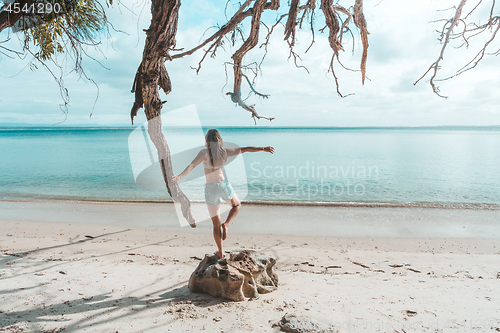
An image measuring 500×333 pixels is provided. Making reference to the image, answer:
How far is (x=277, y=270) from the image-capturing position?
4742 millimetres

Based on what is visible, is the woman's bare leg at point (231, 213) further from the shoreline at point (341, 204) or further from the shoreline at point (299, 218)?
the shoreline at point (341, 204)

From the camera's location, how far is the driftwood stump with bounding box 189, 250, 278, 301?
3363mm

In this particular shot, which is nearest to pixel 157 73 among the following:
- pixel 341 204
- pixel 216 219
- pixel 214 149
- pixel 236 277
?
pixel 214 149

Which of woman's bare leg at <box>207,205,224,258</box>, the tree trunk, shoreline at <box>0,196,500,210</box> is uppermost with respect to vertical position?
the tree trunk

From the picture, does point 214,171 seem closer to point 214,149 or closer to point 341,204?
point 214,149

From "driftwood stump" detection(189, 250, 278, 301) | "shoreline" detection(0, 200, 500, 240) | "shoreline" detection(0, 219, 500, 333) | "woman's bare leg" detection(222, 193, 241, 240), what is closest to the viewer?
"shoreline" detection(0, 219, 500, 333)

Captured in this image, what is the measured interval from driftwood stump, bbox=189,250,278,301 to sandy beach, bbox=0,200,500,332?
0.37 ft

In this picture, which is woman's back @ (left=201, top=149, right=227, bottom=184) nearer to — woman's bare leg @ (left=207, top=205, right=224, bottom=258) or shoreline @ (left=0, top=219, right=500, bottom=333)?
woman's bare leg @ (left=207, top=205, right=224, bottom=258)

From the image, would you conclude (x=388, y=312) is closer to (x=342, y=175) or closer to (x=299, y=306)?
(x=299, y=306)

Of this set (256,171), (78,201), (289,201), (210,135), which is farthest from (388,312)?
(256,171)

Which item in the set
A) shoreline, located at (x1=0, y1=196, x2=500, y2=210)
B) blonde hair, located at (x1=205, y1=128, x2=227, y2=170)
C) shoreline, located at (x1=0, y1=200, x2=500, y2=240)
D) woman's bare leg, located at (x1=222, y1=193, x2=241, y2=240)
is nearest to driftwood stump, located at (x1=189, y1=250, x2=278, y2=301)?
woman's bare leg, located at (x1=222, y1=193, x2=241, y2=240)

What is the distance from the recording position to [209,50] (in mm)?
4055

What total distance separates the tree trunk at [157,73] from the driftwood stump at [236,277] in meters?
0.85

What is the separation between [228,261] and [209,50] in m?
2.98
